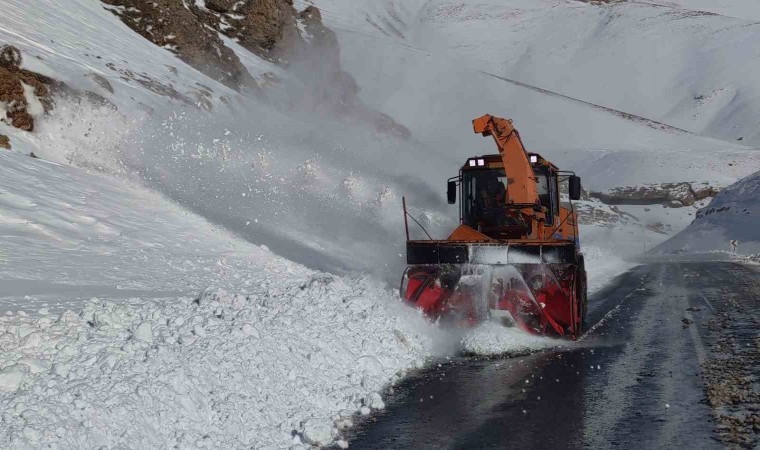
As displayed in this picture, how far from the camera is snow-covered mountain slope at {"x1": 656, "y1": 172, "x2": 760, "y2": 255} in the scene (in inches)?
1538

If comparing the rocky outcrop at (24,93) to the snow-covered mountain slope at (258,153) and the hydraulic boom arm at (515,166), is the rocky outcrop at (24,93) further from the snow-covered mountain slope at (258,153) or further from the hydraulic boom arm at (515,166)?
the hydraulic boom arm at (515,166)

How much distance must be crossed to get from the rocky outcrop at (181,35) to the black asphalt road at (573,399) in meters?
29.6

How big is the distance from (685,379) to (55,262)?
8.17 meters

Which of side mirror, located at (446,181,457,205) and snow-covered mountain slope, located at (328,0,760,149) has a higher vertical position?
snow-covered mountain slope, located at (328,0,760,149)

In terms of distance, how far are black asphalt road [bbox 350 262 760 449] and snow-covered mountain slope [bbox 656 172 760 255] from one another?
3093 centimetres

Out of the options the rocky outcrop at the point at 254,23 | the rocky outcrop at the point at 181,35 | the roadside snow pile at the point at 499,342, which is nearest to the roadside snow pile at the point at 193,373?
the roadside snow pile at the point at 499,342

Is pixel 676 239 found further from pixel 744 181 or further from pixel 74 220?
pixel 74 220

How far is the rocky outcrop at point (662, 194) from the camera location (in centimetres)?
6681

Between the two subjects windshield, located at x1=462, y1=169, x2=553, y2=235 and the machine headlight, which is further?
windshield, located at x1=462, y1=169, x2=553, y2=235

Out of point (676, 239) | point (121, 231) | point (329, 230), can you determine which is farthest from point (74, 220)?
point (676, 239)

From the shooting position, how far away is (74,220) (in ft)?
41.1

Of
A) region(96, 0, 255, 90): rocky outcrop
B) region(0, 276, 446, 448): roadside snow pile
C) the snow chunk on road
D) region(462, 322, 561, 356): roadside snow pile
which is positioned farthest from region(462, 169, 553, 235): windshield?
region(96, 0, 255, 90): rocky outcrop

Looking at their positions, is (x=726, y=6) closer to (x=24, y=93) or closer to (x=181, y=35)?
(x=181, y=35)

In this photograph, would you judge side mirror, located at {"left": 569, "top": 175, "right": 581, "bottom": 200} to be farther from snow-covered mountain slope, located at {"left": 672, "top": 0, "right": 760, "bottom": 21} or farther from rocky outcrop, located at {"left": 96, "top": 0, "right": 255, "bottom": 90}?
snow-covered mountain slope, located at {"left": 672, "top": 0, "right": 760, "bottom": 21}
